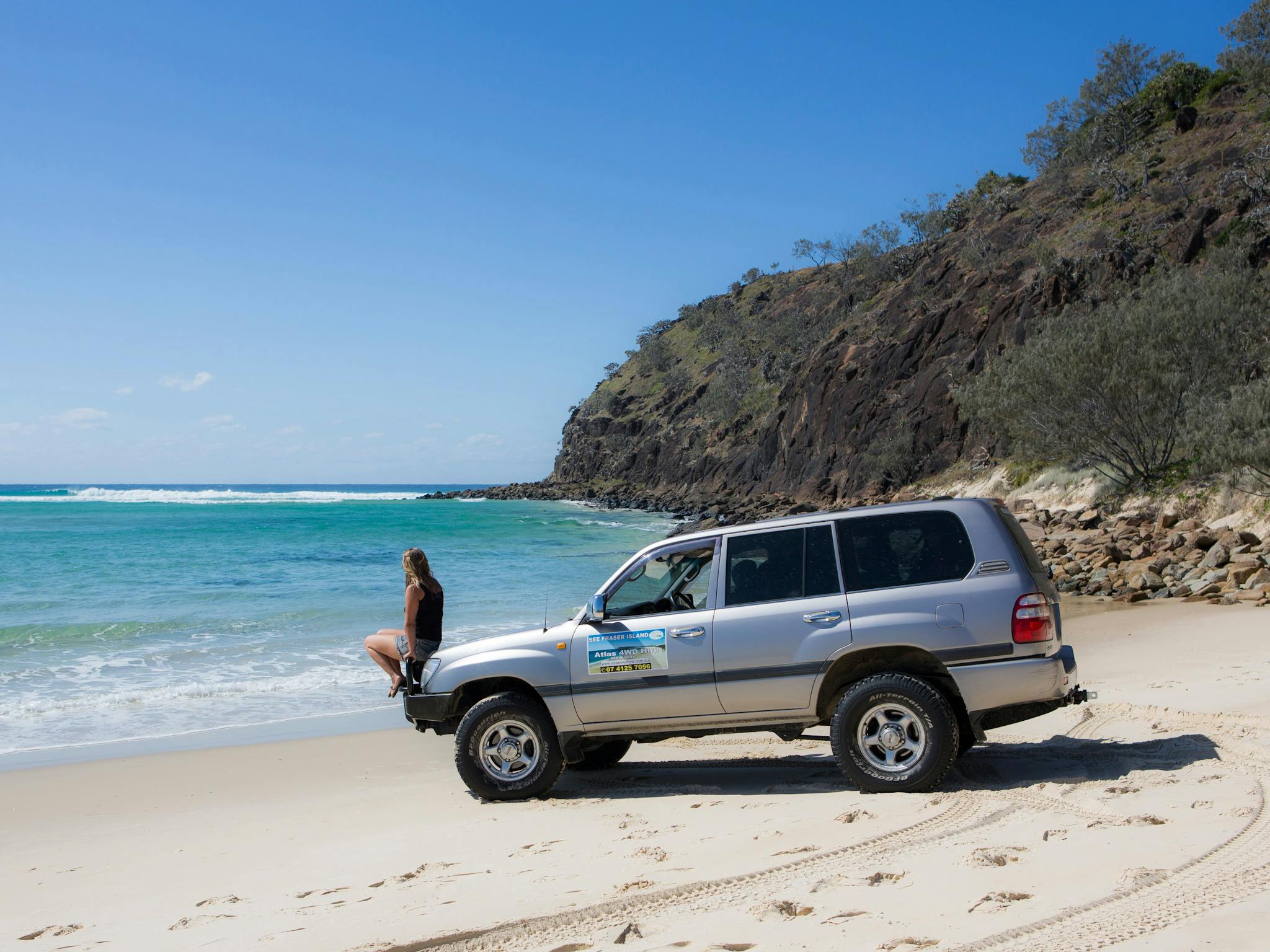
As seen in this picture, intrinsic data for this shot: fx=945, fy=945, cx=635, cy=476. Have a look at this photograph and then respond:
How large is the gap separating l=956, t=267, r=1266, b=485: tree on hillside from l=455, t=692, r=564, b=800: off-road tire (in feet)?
69.2

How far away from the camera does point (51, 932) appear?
491cm

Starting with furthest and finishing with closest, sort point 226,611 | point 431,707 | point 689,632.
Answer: point 226,611
point 431,707
point 689,632

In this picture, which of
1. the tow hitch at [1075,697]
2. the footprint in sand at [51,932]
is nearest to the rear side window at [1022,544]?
the tow hitch at [1075,697]

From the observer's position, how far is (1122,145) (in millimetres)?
53156

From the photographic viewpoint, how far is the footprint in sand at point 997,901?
3.96 meters

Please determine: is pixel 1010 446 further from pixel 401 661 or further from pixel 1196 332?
pixel 401 661

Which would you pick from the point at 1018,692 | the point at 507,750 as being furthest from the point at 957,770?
the point at 507,750

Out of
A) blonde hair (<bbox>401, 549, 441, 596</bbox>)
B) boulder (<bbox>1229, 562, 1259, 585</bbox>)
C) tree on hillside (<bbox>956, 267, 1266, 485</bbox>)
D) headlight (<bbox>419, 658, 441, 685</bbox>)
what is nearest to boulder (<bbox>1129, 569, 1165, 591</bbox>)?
boulder (<bbox>1229, 562, 1259, 585</bbox>)

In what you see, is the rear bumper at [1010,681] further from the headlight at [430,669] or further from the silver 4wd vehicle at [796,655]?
the headlight at [430,669]

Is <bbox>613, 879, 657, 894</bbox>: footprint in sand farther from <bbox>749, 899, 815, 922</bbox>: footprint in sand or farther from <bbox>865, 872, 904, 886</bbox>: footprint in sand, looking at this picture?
<bbox>865, 872, 904, 886</bbox>: footprint in sand

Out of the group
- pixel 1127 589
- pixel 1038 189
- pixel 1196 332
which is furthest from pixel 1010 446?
pixel 1038 189

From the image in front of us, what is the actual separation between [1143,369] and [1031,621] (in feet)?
71.9

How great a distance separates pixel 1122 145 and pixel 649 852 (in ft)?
193

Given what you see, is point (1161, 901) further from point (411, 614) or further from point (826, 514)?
point (411, 614)
